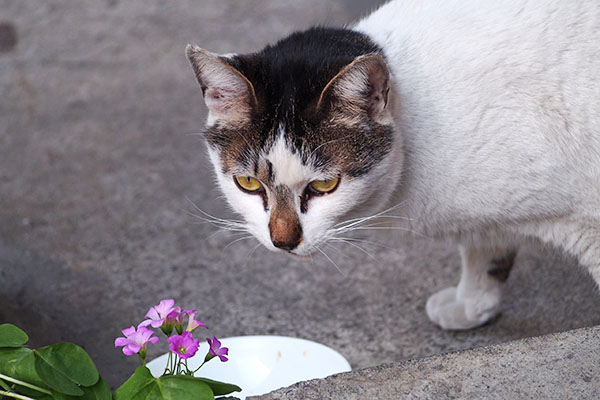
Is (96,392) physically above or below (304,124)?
below

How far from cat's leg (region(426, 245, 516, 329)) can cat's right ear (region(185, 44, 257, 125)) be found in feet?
2.79

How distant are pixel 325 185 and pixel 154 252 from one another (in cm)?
138

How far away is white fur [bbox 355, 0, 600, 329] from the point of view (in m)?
1.64

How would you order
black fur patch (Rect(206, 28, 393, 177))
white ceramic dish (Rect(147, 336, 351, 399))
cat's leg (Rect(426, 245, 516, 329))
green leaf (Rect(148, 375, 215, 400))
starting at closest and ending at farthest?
green leaf (Rect(148, 375, 215, 400)) → black fur patch (Rect(206, 28, 393, 177)) → white ceramic dish (Rect(147, 336, 351, 399)) → cat's leg (Rect(426, 245, 516, 329))

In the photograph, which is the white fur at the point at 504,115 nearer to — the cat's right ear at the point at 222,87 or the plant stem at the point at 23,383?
the cat's right ear at the point at 222,87

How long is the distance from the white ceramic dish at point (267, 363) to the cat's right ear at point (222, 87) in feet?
2.07

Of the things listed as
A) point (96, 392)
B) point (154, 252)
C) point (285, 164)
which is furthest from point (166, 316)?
point (154, 252)

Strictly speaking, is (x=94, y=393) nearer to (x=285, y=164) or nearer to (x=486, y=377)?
(x=285, y=164)

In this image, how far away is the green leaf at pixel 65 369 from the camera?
1251 millimetres

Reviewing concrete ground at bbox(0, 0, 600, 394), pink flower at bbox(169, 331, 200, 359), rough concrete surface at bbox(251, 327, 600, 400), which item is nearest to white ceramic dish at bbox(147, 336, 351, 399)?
concrete ground at bbox(0, 0, 600, 394)

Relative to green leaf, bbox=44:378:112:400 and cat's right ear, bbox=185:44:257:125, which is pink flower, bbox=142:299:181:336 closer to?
green leaf, bbox=44:378:112:400

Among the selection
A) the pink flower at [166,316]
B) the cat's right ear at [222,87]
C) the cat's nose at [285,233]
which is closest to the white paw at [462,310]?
the cat's nose at [285,233]

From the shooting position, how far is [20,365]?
4.24 feet

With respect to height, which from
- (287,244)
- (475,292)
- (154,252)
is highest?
(287,244)
